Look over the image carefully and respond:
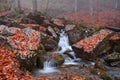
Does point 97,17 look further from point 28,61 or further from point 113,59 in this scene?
point 28,61

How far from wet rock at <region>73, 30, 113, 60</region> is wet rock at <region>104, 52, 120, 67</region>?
0.88m

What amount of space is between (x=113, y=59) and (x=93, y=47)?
5.06ft

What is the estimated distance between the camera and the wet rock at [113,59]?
47.6 ft

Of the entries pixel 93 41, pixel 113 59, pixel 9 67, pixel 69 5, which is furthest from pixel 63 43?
pixel 69 5

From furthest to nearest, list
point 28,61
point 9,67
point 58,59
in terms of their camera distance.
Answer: point 58,59
point 28,61
point 9,67

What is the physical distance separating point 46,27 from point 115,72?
29.5ft

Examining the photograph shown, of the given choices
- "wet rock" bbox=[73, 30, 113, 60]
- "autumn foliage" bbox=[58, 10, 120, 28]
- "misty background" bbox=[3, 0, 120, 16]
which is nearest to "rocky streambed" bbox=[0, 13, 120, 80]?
"wet rock" bbox=[73, 30, 113, 60]

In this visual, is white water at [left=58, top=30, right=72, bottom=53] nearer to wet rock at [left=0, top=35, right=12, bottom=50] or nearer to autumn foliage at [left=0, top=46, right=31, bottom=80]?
wet rock at [left=0, top=35, right=12, bottom=50]

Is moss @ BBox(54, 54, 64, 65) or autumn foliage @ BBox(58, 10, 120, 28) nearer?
moss @ BBox(54, 54, 64, 65)

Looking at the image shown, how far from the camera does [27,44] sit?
1224 cm

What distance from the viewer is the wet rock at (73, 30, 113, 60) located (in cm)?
1530

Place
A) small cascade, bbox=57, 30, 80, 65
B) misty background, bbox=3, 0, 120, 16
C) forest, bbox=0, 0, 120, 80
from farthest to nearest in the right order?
misty background, bbox=3, 0, 120, 16 → small cascade, bbox=57, 30, 80, 65 → forest, bbox=0, 0, 120, 80

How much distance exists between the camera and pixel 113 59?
14.8m

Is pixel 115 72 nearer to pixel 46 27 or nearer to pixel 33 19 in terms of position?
pixel 46 27
